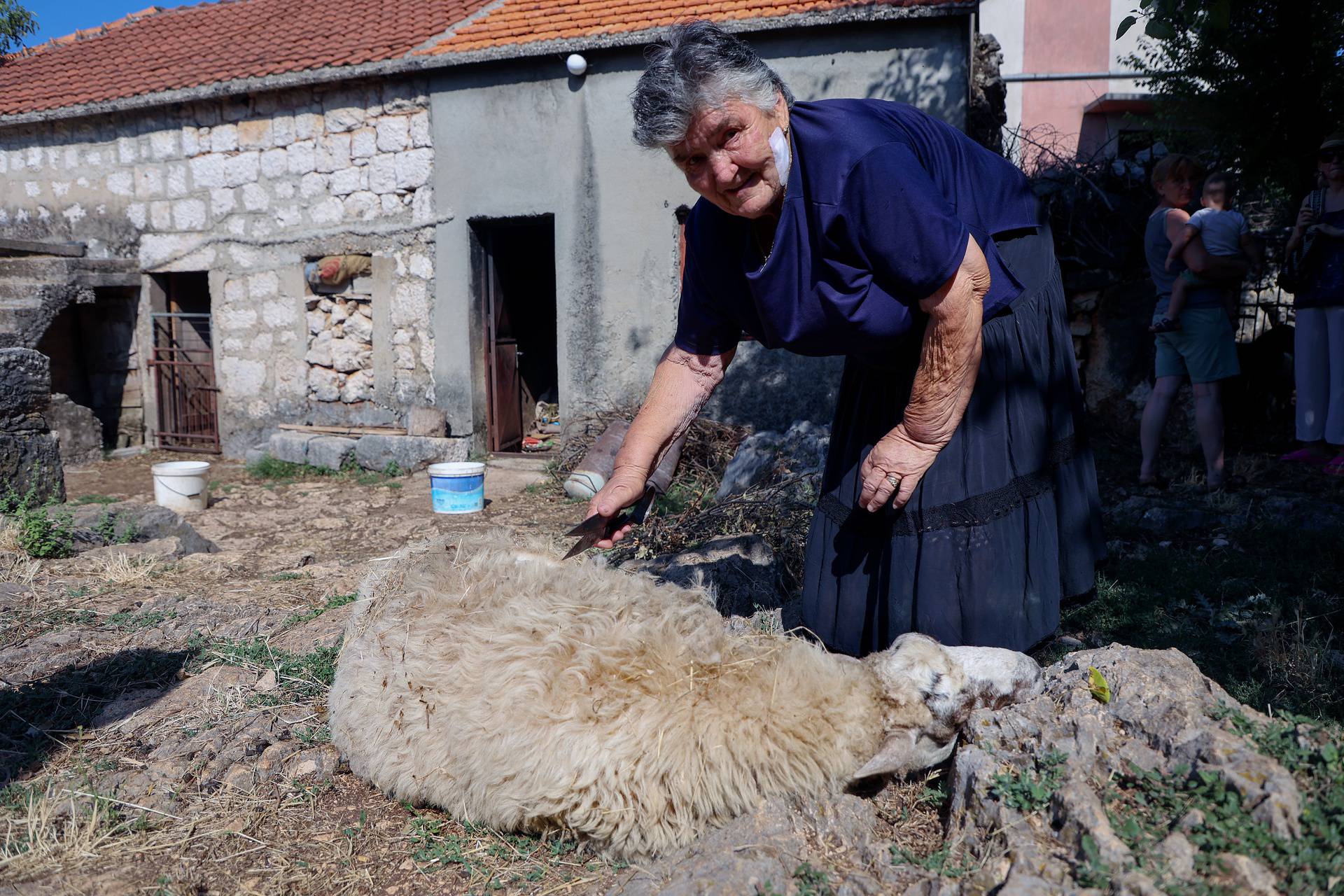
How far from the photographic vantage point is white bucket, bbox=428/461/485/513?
6711 millimetres

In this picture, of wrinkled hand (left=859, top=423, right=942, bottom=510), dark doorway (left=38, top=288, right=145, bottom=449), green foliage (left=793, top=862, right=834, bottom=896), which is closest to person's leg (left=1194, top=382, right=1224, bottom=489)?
wrinkled hand (left=859, top=423, right=942, bottom=510)

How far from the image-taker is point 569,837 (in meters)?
2.02

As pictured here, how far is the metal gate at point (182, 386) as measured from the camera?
1037 cm

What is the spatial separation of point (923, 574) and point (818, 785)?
0.57 metres

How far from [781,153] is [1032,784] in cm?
141

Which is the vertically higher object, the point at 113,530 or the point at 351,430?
the point at 351,430

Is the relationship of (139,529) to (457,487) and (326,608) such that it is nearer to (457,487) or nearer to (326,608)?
(457,487)

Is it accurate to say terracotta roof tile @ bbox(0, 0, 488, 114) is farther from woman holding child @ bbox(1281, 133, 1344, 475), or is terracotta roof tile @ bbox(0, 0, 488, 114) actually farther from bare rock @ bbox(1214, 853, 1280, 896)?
bare rock @ bbox(1214, 853, 1280, 896)

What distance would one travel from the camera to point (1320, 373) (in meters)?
5.53

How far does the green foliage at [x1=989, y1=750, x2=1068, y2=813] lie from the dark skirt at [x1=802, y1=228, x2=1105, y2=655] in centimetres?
40

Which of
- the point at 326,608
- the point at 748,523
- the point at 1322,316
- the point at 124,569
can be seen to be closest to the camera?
the point at 326,608

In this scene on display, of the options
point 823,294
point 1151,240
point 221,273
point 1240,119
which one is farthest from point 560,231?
point 823,294

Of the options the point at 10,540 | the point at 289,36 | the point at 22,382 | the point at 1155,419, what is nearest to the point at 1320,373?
the point at 1155,419

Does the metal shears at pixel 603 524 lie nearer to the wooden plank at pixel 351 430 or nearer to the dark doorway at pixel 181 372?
the wooden plank at pixel 351 430
